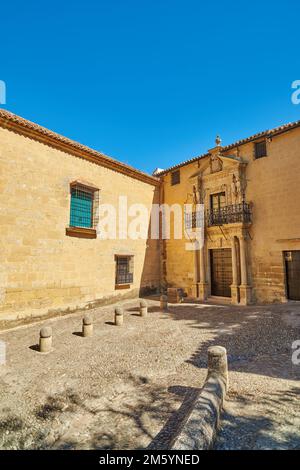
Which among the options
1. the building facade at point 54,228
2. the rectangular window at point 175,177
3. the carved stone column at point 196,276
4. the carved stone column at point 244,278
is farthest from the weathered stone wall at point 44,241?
the carved stone column at point 244,278

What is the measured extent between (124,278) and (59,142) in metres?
7.40

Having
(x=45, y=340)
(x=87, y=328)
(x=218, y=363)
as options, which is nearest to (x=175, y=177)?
(x=87, y=328)

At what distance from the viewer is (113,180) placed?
1313 centimetres

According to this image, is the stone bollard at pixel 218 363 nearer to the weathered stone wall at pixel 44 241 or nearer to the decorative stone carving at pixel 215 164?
the weathered stone wall at pixel 44 241

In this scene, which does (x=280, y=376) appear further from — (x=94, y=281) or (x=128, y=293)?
(x=128, y=293)

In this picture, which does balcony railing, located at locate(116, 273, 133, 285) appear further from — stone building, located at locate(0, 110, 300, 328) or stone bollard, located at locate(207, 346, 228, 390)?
stone bollard, located at locate(207, 346, 228, 390)

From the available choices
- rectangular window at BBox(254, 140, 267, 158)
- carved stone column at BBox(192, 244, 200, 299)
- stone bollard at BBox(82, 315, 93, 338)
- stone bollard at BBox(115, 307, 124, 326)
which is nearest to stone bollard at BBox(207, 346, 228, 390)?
stone bollard at BBox(82, 315, 93, 338)

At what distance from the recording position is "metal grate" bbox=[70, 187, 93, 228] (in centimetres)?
1112

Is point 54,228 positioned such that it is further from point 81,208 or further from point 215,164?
point 215,164

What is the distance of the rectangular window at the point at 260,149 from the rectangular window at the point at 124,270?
8.49 m

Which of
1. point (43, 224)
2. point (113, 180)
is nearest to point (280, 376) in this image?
point (43, 224)

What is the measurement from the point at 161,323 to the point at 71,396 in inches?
189

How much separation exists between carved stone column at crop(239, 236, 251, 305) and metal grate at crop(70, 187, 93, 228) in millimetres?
7553

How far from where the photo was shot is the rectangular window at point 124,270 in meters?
13.0
